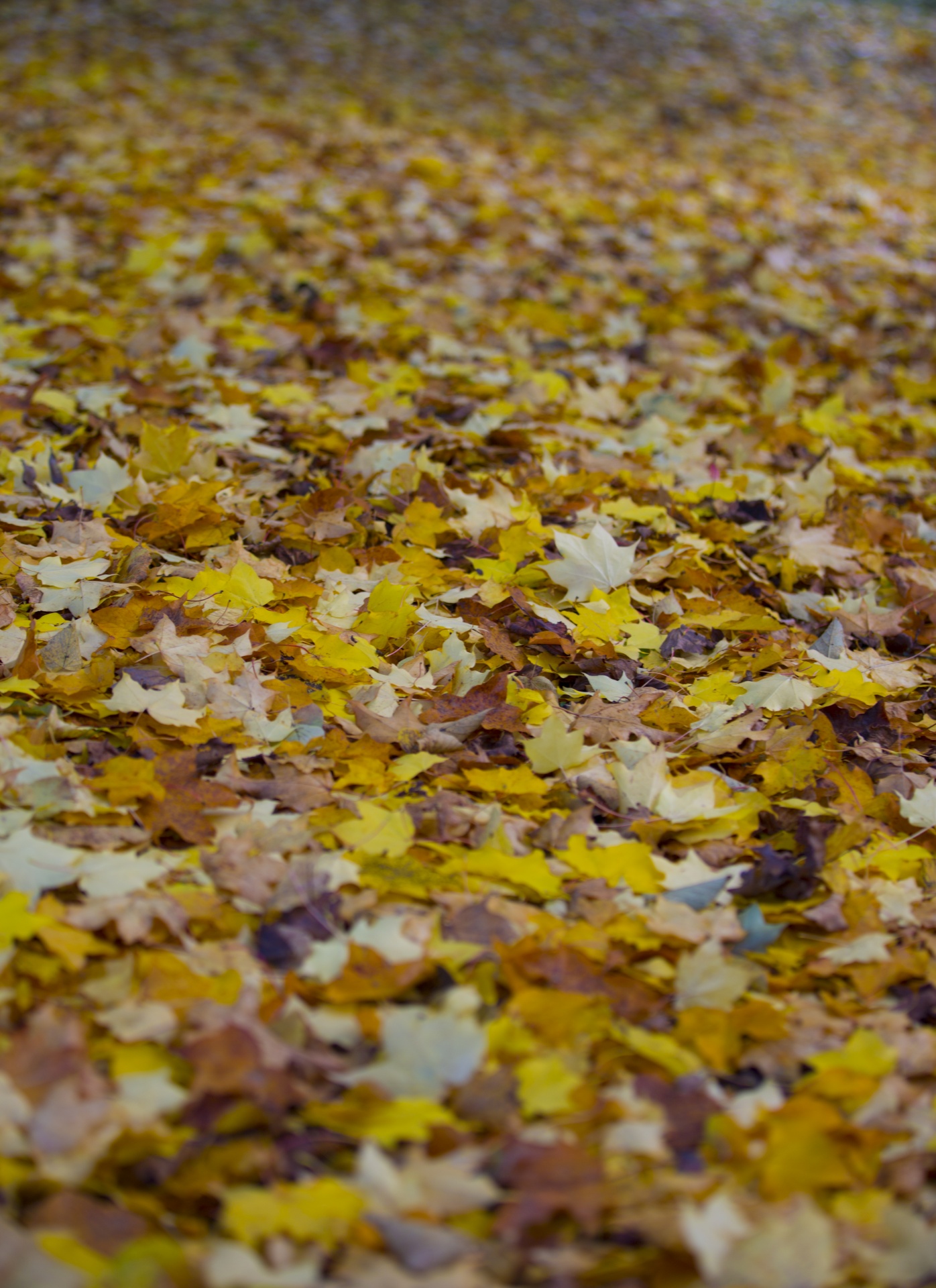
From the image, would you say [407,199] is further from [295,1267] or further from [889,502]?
[295,1267]

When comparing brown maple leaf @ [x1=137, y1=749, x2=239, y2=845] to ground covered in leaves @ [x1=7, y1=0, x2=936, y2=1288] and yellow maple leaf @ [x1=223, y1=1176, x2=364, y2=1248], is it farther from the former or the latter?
yellow maple leaf @ [x1=223, y1=1176, x2=364, y2=1248]

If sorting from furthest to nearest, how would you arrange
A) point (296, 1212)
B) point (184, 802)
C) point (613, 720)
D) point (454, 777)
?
1. point (613, 720)
2. point (454, 777)
3. point (184, 802)
4. point (296, 1212)

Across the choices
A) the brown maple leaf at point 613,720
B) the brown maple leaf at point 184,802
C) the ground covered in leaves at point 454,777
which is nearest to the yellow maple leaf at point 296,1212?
the ground covered in leaves at point 454,777

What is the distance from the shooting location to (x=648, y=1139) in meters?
1.13

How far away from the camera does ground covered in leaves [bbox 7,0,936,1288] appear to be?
1.07 metres

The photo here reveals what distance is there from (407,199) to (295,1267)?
4.98m

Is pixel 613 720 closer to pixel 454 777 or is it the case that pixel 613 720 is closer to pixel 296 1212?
pixel 454 777

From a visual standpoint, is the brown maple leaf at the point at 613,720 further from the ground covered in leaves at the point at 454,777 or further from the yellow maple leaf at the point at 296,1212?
the yellow maple leaf at the point at 296,1212

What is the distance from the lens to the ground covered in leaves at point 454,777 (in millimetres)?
1070

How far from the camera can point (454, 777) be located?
1.68 metres

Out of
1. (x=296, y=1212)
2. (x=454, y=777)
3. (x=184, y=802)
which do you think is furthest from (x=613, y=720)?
(x=296, y=1212)

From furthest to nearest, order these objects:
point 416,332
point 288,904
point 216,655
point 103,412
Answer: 1. point 416,332
2. point 103,412
3. point 216,655
4. point 288,904

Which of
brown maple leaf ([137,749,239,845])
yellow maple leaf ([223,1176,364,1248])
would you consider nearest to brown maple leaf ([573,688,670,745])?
brown maple leaf ([137,749,239,845])

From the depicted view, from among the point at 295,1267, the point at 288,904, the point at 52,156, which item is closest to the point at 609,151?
the point at 52,156
